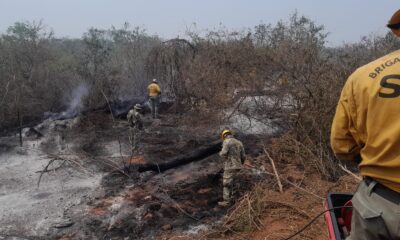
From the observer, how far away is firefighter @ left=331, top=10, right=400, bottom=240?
2025 millimetres

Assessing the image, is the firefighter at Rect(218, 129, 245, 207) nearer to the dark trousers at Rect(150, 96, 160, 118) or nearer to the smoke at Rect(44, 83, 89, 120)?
the dark trousers at Rect(150, 96, 160, 118)

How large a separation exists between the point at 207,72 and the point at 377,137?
13544 millimetres

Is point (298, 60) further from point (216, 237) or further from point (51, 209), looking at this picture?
point (51, 209)

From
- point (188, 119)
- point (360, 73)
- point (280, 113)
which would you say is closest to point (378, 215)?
point (360, 73)

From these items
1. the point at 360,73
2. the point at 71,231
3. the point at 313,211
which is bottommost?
the point at 71,231

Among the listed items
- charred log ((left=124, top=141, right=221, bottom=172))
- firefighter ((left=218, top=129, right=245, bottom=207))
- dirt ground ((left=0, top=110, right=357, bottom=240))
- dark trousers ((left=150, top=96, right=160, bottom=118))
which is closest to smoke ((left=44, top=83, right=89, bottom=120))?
dark trousers ((left=150, top=96, right=160, bottom=118))

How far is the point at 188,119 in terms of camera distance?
14.7m

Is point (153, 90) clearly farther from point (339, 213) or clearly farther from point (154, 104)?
point (339, 213)

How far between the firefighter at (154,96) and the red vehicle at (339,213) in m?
12.3

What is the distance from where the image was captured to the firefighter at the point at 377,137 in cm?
203

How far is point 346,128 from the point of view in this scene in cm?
229

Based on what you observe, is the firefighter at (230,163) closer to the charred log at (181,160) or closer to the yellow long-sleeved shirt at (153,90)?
the charred log at (181,160)

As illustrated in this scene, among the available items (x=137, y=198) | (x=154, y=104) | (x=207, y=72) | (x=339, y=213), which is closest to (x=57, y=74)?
(x=154, y=104)

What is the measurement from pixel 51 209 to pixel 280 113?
6.89 metres
